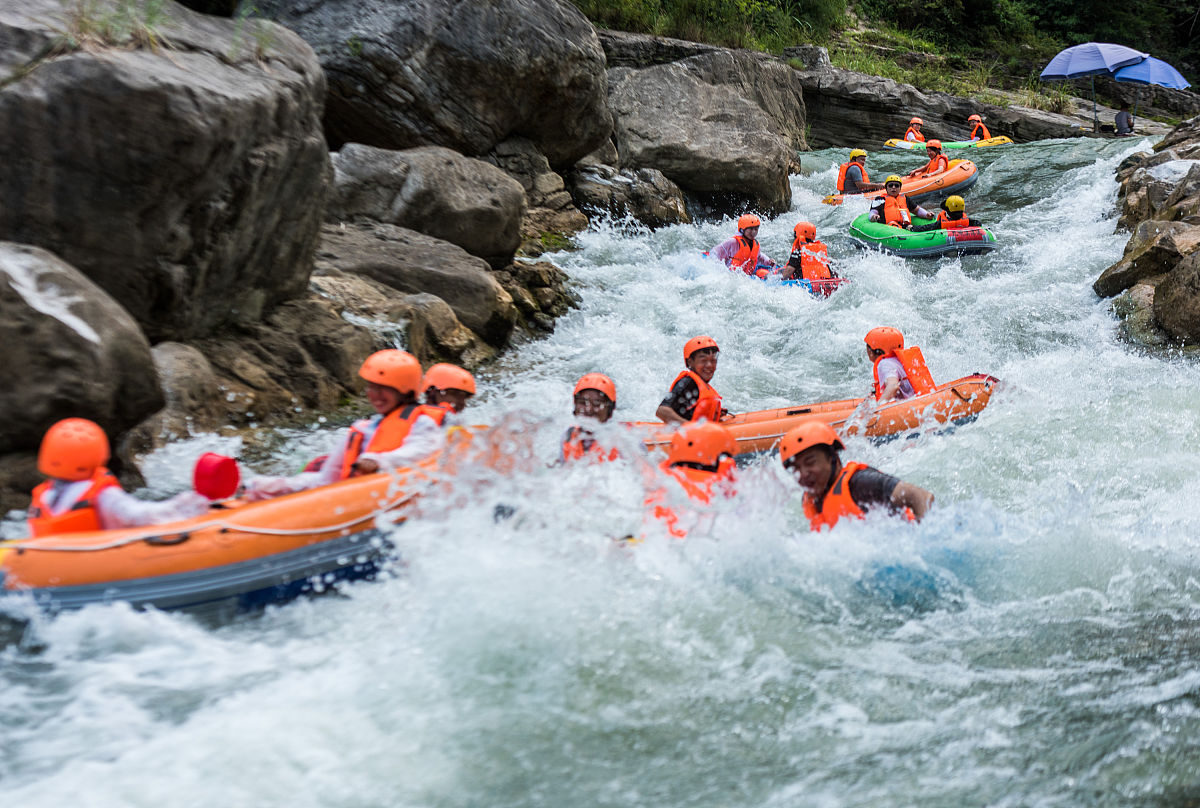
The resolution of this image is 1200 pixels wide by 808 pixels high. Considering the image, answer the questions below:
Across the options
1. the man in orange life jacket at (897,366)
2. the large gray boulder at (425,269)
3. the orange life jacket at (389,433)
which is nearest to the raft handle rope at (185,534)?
the orange life jacket at (389,433)

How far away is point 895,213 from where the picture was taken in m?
13.3

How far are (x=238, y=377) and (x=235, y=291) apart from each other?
2.04 feet

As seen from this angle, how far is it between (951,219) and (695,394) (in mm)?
8076

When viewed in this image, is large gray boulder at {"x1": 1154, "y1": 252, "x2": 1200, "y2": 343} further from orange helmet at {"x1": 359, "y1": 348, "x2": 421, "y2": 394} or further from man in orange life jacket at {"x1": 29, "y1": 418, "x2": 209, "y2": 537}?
man in orange life jacket at {"x1": 29, "y1": 418, "x2": 209, "y2": 537}

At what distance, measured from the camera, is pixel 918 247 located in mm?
12914

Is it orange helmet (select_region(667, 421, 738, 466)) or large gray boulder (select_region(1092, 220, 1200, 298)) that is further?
large gray boulder (select_region(1092, 220, 1200, 298))

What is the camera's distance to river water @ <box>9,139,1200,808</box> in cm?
339

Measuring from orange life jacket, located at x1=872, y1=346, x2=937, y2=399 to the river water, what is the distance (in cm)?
75

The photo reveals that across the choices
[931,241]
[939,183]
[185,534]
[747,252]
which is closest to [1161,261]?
[931,241]

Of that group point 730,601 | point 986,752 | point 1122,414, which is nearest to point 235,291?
point 730,601

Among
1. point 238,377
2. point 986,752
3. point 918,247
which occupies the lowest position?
point 986,752

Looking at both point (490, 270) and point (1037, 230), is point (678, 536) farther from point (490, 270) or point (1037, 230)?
point (1037, 230)

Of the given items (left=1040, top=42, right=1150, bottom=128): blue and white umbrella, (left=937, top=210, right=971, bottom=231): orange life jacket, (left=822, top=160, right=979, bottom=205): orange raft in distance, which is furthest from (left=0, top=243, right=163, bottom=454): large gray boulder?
(left=1040, top=42, right=1150, bottom=128): blue and white umbrella

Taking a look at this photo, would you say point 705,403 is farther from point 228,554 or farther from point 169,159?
point 169,159
